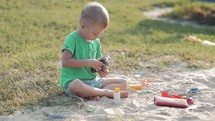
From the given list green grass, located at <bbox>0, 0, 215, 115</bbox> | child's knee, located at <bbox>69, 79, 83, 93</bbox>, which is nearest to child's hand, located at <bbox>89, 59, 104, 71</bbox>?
child's knee, located at <bbox>69, 79, 83, 93</bbox>

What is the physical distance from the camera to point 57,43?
8.00 meters

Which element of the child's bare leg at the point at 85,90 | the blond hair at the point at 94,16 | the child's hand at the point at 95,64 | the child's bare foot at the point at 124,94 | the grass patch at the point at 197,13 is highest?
the blond hair at the point at 94,16

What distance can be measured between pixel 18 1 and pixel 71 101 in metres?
7.55

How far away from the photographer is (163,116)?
413cm

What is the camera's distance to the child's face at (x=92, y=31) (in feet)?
14.5

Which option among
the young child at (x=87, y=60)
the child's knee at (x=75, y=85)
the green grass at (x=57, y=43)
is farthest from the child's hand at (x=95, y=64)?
the green grass at (x=57, y=43)

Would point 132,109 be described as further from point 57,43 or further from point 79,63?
point 57,43

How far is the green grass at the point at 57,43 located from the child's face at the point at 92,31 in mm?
721

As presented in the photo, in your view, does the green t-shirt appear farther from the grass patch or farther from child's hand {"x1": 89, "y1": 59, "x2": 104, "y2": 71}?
the grass patch

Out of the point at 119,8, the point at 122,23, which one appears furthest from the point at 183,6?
the point at 122,23

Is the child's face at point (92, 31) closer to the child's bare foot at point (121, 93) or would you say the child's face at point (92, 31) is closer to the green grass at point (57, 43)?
the child's bare foot at point (121, 93)

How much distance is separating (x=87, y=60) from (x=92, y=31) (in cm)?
29

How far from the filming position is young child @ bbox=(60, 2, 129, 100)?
441 cm

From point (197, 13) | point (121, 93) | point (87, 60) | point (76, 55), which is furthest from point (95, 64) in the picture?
point (197, 13)
